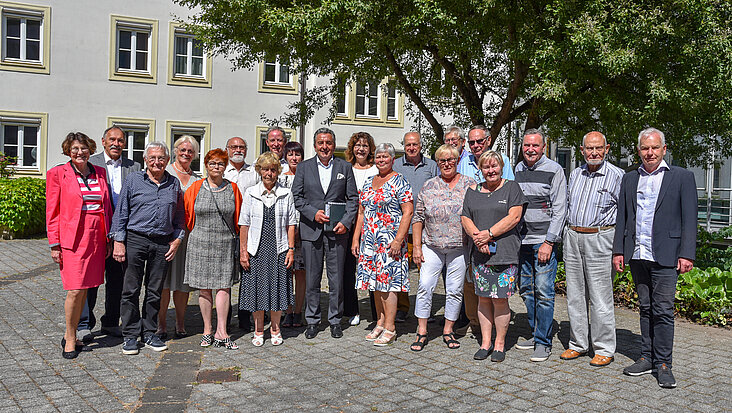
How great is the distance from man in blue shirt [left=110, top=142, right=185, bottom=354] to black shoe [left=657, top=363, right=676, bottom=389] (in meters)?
4.39

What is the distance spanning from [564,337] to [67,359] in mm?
4891

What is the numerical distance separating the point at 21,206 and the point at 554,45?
12742mm

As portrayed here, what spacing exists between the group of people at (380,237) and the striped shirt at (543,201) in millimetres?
13

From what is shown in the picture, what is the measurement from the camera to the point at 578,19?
30.8 feet

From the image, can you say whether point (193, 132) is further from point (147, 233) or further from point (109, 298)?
point (147, 233)

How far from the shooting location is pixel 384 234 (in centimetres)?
694

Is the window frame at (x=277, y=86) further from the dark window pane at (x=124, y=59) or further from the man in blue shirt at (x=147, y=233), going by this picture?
the man in blue shirt at (x=147, y=233)

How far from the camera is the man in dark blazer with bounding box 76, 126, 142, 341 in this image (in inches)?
264

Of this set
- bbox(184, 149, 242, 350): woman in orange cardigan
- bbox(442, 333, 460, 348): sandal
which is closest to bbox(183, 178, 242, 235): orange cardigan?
bbox(184, 149, 242, 350): woman in orange cardigan

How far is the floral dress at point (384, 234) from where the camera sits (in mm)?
6902

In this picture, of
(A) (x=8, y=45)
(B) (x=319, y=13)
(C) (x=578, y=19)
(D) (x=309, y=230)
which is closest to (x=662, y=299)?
(D) (x=309, y=230)

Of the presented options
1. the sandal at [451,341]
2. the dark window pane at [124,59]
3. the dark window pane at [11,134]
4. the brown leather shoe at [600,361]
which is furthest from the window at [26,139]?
the brown leather shoe at [600,361]

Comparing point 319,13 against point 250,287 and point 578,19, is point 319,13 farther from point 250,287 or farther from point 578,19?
point 250,287

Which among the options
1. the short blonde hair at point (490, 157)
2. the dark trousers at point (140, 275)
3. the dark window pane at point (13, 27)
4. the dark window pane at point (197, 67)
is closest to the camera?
the short blonde hair at point (490, 157)
